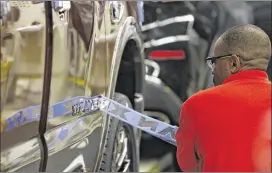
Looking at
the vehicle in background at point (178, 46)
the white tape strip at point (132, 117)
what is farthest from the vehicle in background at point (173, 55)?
the white tape strip at point (132, 117)

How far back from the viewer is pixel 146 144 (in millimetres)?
4531

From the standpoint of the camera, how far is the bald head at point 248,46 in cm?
236

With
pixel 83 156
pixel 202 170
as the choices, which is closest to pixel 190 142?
pixel 202 170

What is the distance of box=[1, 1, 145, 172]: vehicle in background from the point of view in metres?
2.40

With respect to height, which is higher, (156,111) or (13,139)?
(13,139)

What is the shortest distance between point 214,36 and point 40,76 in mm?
2132

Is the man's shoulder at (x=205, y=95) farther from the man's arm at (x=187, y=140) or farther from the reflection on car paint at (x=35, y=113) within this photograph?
the reflection on car paint at (x=35, y=113)

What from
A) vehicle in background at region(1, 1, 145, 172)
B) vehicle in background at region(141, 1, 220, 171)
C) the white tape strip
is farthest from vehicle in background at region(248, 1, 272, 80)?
the white tape strip

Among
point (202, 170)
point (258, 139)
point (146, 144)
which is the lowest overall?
point (146, 144)

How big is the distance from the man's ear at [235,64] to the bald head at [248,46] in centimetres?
2

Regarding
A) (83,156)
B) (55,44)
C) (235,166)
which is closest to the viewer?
(235,166)

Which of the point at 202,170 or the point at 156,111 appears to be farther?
the point at 156,111

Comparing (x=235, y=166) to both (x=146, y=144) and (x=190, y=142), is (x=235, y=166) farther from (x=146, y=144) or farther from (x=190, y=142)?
(x=146, y=144)

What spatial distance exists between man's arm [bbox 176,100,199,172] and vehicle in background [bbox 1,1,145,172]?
2.25 ft
